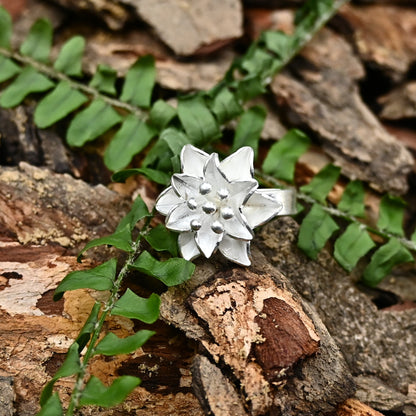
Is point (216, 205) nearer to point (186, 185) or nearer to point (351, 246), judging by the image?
point (186, 185)

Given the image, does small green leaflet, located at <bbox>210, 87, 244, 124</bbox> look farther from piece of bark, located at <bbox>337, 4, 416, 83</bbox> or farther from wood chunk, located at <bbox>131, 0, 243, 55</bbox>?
piece of bark, located at <bbox>337, 4, 416, 83</bbox>

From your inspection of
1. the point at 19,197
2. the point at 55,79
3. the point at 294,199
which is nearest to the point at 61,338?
the point at 19,197

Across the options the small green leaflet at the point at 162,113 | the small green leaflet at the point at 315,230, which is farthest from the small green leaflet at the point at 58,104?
the small green leaflet at the point at 315,230

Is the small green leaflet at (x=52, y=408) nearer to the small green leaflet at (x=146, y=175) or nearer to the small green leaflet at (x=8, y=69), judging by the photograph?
the small green leaflet at (x=146, y=175)

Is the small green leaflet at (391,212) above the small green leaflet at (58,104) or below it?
above

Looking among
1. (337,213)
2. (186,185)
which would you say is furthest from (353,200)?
(186,185)

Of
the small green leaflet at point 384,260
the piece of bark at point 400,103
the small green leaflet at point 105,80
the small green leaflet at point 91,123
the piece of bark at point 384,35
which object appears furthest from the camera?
the piece of bark at point 384,35

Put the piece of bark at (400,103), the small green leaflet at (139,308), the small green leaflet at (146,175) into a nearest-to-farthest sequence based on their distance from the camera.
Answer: the small green leaflet at (139,308)
the small green leaflet at (146,175)
the piece of bark at (400,103)
